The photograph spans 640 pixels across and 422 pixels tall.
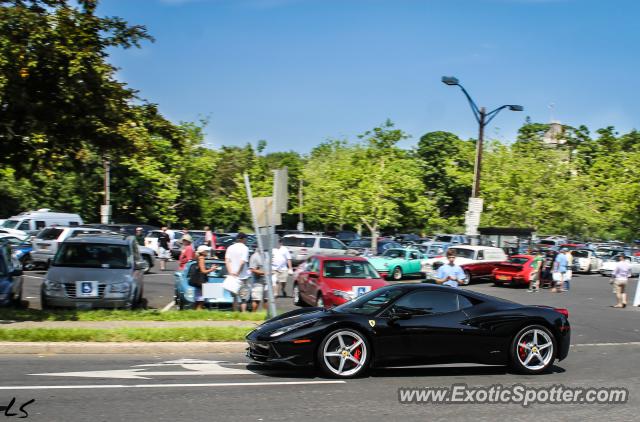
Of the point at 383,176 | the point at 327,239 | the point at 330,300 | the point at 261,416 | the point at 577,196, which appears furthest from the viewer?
the point at 577,196

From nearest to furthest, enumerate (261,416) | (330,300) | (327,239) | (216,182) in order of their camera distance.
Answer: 1. (261,416)
2. (330,300)
3. (327,239)
4. (216,182)

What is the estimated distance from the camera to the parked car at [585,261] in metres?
42.9

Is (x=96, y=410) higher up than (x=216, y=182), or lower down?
lower down

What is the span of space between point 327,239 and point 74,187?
27758mm

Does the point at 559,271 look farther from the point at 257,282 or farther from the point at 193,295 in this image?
the point at 193,295

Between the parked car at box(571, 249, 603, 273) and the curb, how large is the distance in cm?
3534

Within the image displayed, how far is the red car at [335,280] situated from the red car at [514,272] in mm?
13397

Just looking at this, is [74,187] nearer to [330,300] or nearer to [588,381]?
[330,300]

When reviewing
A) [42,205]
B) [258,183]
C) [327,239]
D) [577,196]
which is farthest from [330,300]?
[258,183]

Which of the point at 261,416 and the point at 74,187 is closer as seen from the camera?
the point at 261,416

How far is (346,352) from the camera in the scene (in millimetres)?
9234

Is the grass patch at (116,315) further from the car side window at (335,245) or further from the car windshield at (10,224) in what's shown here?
the car windshield at (10,224)

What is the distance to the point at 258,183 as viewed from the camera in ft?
241

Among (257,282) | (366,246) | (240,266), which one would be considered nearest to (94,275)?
(240,266)
